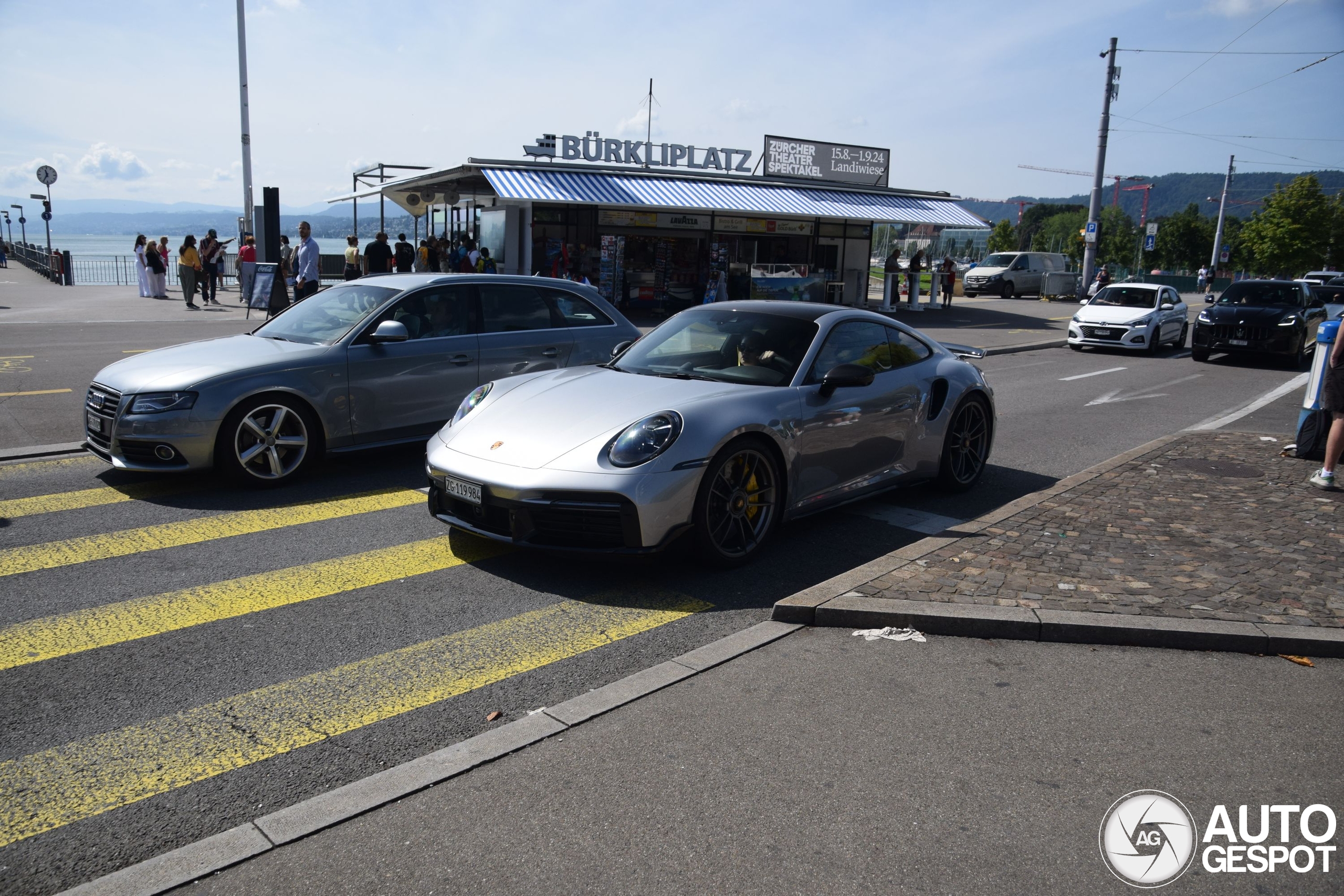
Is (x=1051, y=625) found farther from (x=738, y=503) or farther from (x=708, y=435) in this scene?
(x=708, y=435)

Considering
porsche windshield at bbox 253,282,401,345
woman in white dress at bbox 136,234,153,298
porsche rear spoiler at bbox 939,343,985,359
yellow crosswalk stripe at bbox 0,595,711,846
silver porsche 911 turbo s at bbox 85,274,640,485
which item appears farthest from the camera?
woman in white dress at bbox 136,234,153,298

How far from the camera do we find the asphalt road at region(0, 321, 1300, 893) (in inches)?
122

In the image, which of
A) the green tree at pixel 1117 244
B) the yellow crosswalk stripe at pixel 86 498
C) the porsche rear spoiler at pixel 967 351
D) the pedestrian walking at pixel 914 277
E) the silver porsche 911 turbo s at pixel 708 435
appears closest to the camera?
the silver porsche 911 turbo s at pixel 708 435

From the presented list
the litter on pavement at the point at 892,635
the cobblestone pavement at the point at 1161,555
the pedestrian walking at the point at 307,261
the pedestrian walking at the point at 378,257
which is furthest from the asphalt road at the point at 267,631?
the pedestrian walking at the point at 378,257

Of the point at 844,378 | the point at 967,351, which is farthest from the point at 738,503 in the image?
the point at 967,351

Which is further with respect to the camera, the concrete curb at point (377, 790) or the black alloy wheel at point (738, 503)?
the black alloy wheel at point (738, 503)

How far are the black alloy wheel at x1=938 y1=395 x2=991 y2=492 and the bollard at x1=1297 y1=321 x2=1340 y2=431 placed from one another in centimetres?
327

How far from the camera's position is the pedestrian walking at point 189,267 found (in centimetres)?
2264

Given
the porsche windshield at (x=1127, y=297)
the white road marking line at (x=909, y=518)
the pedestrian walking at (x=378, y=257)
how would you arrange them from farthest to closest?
the porsche windshield at (x=1127, y=297) < the pedestrian walking at (x=378, y=257) < the white road marking line at (x=909, y=518)

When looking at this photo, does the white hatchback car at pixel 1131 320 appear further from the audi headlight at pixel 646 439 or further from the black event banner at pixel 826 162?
the audi headlight at pixel 646 439

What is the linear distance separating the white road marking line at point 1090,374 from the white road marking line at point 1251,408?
8.57ft

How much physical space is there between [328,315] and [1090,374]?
13.7 m

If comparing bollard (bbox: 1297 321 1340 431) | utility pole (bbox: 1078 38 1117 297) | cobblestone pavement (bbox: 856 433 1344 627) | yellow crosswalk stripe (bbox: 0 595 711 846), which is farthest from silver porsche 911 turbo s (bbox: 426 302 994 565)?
utility pole (bbox: 1078 38 1117 297)

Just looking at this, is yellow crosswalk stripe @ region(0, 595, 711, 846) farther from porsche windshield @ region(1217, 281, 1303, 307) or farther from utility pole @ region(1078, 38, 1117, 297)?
utility pole @ region(1078, 38, 1117, 297)
